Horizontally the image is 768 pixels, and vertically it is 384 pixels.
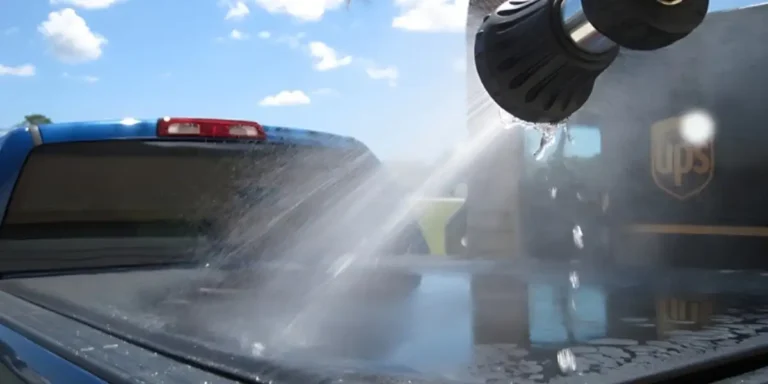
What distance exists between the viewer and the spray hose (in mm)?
1413

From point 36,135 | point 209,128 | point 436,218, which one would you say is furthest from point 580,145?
point 436,218

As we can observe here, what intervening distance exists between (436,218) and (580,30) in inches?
209

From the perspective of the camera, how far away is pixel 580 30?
1399 mm

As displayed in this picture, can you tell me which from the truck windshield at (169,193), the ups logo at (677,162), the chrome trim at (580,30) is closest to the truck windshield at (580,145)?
the ups logo at (677,162)

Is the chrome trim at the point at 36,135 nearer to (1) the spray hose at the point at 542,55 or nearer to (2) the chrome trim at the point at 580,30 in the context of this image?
(1) the spray hose at the point at 542,55

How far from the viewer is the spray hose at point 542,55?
1413 millimetres

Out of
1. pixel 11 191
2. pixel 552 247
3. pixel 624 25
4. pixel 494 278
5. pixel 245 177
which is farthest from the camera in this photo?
pixel 245 177

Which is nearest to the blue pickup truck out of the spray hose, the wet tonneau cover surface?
the wet tonneau cover surface

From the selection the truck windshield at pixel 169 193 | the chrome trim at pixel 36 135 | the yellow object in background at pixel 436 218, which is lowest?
the yellow object in background at pixel 436 218

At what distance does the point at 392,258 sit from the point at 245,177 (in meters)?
0.66

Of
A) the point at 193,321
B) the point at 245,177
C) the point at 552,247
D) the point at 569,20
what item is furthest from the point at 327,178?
the point at 569,20

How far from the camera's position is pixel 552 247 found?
3162mm

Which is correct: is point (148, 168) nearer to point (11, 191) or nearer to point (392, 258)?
point (11, 191)

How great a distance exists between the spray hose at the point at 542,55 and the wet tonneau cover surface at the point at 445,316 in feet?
1.32
